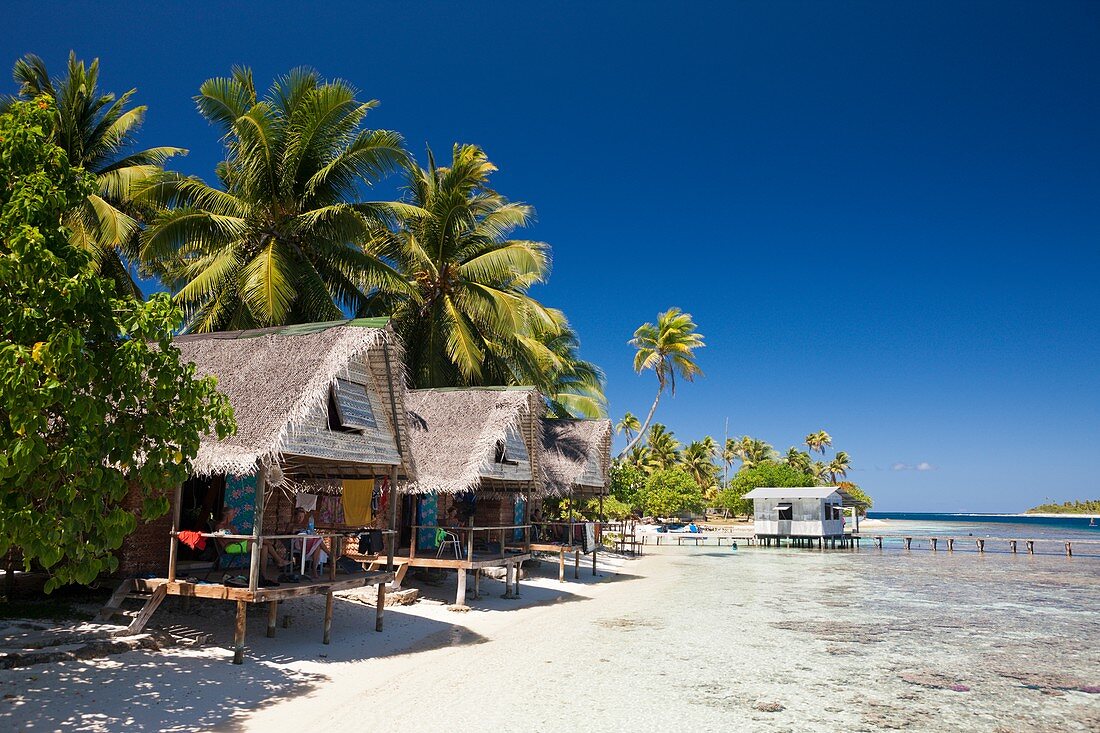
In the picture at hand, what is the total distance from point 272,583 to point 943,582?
26.5 m

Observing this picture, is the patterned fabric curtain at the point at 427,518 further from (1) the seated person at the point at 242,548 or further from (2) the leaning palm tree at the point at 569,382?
(2) the leaning palm tree at the point at 569,382

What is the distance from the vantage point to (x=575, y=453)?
26281 millimetres

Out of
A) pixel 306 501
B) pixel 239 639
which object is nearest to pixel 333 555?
pixel 239 639

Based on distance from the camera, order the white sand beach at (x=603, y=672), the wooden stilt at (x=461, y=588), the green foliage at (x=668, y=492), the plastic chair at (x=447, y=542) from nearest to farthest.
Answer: the white sand beach at (x=603, y=672)
the wooden stilt at (x=461, y=588)
the plastic chair at (x=447, y=542)
the green foliage at (x=668, y=492)

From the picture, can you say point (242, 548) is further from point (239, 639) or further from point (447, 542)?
point (447, 542)

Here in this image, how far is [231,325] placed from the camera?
19.8m

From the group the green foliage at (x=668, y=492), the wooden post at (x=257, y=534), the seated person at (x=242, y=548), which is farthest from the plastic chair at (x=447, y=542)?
the green foliage at (x=668, y=492)

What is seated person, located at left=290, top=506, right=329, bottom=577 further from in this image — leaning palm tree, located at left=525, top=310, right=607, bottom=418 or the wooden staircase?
leaning palm tree, located at left=525, top=310, right=607, bottom=418

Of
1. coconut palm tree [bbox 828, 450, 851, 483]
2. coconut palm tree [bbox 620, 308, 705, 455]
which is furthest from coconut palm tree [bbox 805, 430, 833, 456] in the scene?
coconut palm tree [bbox 620, 308, 705, 455]

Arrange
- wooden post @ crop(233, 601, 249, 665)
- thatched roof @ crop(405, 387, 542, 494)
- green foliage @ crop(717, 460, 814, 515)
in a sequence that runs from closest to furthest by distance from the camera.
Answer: wooden post @ crop(233, 601, 249, 665)
thatched roof @ crop(405, 387, 542, 494)
green foliage @ crop(717, 460, 814, 515)

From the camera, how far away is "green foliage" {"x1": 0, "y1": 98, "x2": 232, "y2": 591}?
642cm

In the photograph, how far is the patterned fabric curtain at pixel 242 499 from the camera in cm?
1409

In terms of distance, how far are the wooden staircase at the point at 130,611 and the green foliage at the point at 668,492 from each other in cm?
4370

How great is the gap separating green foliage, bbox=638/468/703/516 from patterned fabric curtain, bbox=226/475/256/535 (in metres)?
41.1
